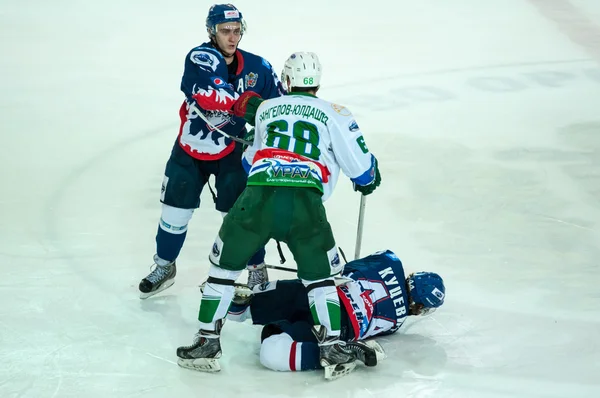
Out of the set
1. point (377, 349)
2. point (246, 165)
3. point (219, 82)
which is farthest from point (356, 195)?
point (377, 349)

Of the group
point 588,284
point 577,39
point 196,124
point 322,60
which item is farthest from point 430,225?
point 577,39

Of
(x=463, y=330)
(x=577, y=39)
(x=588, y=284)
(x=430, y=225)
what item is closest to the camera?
(x=463, y=330)

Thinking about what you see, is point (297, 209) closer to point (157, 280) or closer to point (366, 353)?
point (366, 353)

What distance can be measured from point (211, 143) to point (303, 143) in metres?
0.72

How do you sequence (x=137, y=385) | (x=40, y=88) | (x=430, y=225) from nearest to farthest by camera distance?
(x=137, y=385), (x=430, y=225), (x=40, y=88)

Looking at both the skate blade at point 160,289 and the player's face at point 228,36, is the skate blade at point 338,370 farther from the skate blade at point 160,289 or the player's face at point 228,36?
the player's face at point 228,36

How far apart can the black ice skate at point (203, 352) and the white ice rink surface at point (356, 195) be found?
0.06 metres

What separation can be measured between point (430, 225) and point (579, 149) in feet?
4.98

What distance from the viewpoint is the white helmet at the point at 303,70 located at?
→ 11.5 feet

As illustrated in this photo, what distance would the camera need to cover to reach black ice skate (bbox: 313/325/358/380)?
3.50m

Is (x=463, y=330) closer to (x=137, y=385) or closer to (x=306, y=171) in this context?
(x=306, y=171)

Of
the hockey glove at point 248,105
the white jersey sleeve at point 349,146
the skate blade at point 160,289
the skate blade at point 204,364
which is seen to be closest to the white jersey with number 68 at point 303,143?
the white jersey sleeve at point 349,146

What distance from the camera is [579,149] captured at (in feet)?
19.5

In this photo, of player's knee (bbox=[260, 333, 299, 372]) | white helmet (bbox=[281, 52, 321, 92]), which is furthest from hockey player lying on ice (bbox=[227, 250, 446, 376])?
white helmet (bbox=[281, 52, 321, 92])
